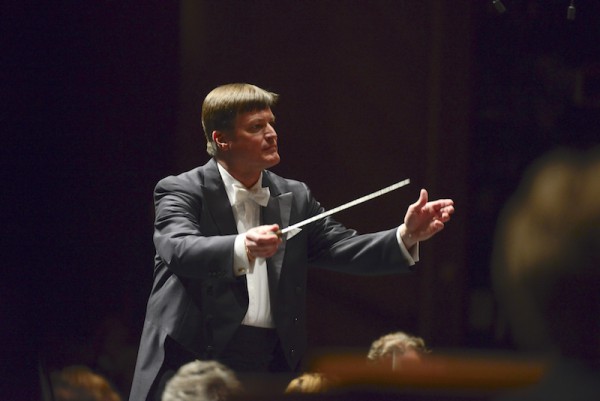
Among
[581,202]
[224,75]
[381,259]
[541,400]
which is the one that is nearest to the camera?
[541,400]

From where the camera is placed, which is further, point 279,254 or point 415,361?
point 415,361

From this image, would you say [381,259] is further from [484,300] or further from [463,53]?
[463,53]

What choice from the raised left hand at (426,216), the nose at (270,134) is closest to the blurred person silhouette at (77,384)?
the nose at (270,134)

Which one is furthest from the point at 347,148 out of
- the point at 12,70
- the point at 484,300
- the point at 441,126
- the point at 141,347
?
the point at 12,70

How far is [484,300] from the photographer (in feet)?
8.86

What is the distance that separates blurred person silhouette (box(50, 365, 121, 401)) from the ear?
28.6 inches

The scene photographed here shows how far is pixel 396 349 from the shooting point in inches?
103

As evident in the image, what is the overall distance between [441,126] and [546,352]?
70 centimetres

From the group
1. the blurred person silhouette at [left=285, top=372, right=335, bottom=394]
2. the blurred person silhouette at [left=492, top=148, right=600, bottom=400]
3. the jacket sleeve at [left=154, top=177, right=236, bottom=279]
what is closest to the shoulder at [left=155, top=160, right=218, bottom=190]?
the jacket sleeve at [left=154, top=177, right=236, bottom=279]

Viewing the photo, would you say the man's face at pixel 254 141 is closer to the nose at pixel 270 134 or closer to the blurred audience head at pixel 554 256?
the nose at pixel 270 134

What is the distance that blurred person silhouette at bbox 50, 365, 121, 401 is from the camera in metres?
2.62

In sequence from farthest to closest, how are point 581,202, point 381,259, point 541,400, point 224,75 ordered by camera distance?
point 581,202 < point 224,75 < point 381,259 < point 541,400

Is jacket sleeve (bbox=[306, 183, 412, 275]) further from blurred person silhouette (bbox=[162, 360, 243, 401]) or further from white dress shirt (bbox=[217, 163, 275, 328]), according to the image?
blurred person silhouette (bbox=[162, 360, 243, 401])

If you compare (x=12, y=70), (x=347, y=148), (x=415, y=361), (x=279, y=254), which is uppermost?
(x=12, y=70)
